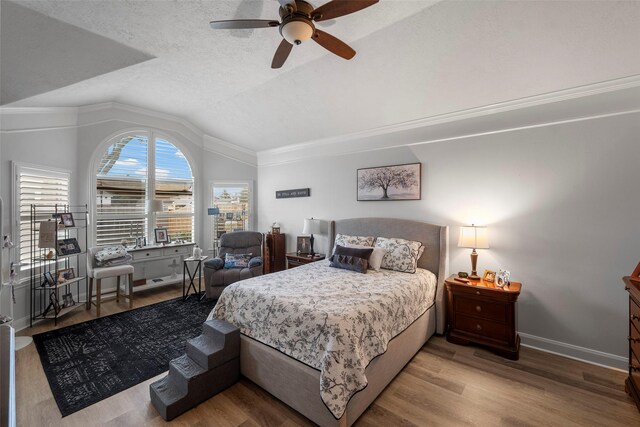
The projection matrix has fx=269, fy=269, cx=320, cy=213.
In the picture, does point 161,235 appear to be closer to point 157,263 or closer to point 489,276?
point 157,263

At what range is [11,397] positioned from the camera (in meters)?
1.11

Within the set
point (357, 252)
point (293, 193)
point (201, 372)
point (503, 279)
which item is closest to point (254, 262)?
point (293, 193)

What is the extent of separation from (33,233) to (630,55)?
6.71 m

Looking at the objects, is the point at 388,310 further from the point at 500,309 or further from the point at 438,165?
the point at 438,165

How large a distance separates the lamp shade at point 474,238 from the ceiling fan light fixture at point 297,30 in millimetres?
2584

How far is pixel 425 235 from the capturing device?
11.7 feet

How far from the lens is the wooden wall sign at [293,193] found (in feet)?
16.6

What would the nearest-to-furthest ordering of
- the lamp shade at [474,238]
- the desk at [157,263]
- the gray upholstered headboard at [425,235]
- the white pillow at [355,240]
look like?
1. the lamp shade at [474,238]
2. the gray upholstered headboard at [425,235]
3. the white pillow at [355,240]
4. the desk at [157,263]

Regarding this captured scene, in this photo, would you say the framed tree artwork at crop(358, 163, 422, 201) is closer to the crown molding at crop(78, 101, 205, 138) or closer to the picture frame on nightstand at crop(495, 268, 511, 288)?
the picture frame on nightstand at crop(495, 268, 511, 288)

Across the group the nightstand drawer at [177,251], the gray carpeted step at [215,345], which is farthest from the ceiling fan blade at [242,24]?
the nightstand drawer at [177,251]

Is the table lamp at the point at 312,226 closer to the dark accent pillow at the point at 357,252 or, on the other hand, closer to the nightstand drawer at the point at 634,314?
the dark accent pillow at the point at 357,252

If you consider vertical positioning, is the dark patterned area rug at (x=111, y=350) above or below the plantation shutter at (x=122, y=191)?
below

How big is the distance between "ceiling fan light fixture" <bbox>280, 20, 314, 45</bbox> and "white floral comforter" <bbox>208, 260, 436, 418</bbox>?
6.49 ft

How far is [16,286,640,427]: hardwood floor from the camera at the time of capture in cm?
196
